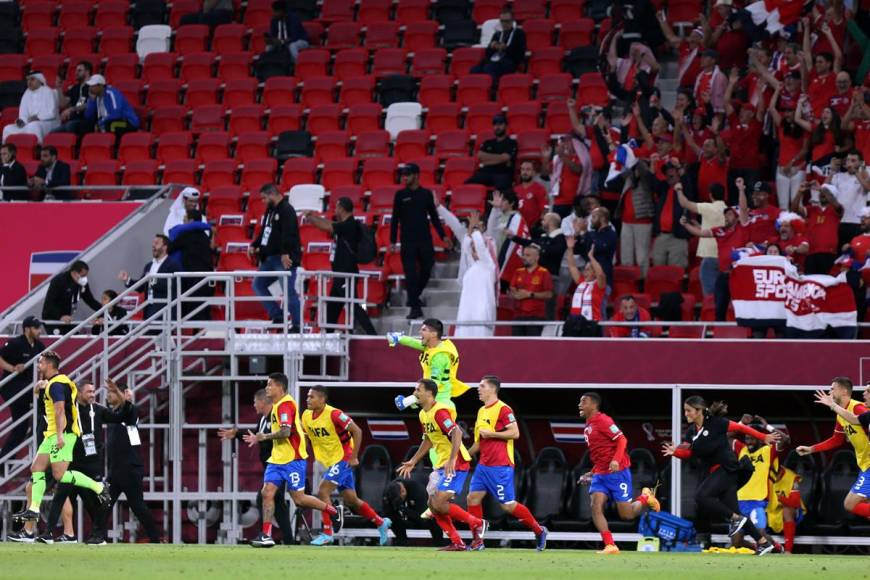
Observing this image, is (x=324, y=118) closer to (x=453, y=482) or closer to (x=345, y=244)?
(x=345, y=244)

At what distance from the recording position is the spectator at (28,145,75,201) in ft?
89.5

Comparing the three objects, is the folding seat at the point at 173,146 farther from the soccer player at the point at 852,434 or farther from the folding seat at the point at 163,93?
the soccer player at the point at 852,434

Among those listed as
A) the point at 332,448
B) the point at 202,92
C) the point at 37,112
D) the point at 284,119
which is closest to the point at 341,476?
the point at 332,448

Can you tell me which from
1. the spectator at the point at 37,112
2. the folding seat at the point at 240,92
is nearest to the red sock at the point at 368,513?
the folding seat at the point at 240,92

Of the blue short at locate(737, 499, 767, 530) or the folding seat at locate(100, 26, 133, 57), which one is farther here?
the folding seat at locate(100, 26, 133, 57)

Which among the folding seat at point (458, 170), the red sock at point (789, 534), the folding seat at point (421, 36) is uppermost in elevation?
the folding seat at point (421, 36)

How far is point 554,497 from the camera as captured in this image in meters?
21.4

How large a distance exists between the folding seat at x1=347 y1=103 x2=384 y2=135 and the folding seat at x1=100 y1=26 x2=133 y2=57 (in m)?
5.57

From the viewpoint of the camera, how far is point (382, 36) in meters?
29.8

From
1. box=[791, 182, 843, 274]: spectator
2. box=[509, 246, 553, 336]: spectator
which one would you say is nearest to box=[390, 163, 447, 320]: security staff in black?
box=[509, 246, 553, 336]: spectator

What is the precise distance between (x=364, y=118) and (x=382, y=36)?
2343 millimetres

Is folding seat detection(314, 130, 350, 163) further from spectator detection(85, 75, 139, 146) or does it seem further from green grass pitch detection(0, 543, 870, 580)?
green grass pitch detection(0, 543, 870, 580)

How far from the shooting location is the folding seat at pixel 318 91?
95.0ft

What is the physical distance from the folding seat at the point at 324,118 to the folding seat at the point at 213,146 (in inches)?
55.7
